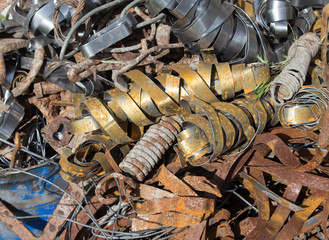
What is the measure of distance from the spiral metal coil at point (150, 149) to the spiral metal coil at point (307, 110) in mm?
562

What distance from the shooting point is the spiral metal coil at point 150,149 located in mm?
1618

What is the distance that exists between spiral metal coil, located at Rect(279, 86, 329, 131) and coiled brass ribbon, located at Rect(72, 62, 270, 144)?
0.20m

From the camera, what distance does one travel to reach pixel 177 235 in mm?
1555

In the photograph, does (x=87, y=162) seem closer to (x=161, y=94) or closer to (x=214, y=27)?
(x=161, y=94)

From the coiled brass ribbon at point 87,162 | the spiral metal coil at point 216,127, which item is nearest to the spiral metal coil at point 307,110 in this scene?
the spiral metal coil at point 216,127

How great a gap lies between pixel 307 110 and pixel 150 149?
811mm

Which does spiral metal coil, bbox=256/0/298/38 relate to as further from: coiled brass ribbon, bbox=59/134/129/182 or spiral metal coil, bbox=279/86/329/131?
coiled brass ribbon, bbox=59/134/129/182

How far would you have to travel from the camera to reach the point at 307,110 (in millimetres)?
1597

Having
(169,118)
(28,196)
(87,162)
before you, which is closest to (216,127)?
(169,118)

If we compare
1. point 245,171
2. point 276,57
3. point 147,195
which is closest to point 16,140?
point 147,195

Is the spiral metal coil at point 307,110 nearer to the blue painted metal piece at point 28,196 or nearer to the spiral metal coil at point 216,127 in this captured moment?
the spiral metal coil at point 216,127

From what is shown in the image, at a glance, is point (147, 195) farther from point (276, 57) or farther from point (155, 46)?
point (276, 57)

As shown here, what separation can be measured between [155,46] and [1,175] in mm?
1215

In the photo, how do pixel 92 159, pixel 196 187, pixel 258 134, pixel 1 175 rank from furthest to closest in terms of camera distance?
pixel 1 175
pixel 92 159
pixel 258 134
pixel 196 187
